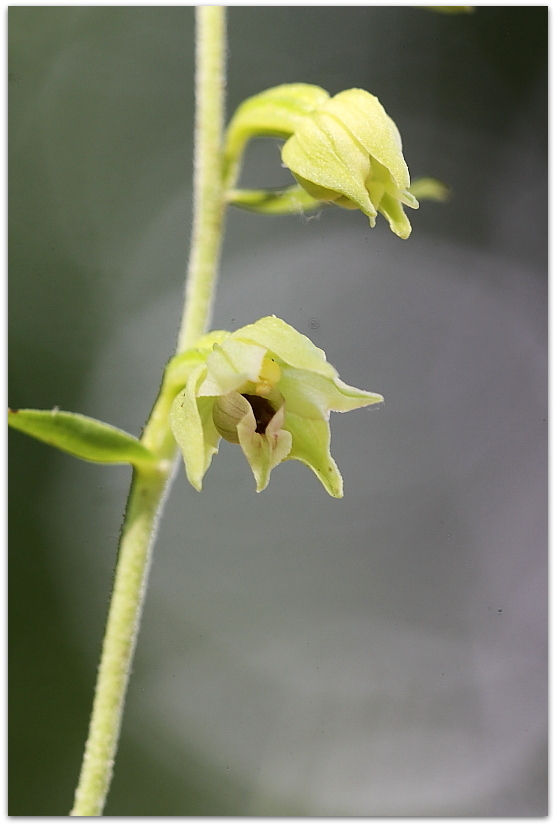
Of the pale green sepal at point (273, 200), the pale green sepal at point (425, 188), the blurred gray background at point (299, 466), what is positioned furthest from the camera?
the blurred gray background at point (299, 466)

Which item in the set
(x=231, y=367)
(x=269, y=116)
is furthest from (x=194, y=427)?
(x=269, y=116)

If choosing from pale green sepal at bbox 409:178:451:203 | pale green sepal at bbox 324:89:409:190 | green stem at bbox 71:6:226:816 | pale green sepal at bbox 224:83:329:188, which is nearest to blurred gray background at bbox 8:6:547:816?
pale green sepal at bbox 409:178:451:203

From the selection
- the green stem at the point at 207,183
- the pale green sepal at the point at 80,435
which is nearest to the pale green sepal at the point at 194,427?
the pale green sepal at the point at 80,435

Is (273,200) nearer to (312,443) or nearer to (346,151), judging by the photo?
(346,151)

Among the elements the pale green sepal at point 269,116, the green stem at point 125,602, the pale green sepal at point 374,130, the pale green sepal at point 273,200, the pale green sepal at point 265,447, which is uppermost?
the pale green sepal at point 269,116

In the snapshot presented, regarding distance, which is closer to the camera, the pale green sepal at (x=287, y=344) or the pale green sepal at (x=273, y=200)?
the pale green sepal at (x=287, y=344)

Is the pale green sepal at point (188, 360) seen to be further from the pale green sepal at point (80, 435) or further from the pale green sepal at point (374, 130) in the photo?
the pale green sepal at point (374, 130)

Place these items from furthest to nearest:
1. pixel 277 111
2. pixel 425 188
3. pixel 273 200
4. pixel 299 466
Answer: pixel 299 466
pixel 425 188
pixel 273 200
pixel 277 111

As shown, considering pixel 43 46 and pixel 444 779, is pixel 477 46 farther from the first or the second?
pixel 444 779
